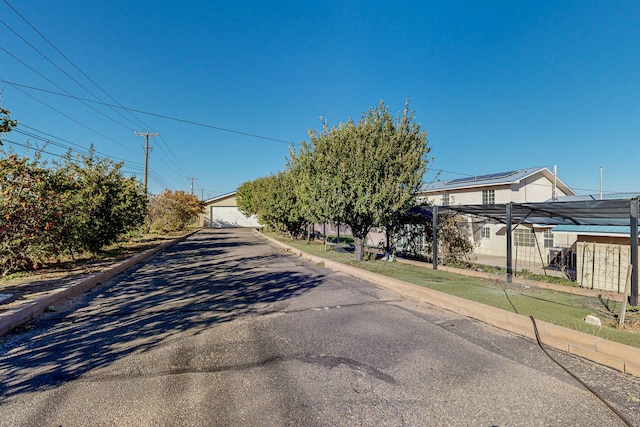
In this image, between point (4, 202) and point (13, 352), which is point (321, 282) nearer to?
point (13, 352)

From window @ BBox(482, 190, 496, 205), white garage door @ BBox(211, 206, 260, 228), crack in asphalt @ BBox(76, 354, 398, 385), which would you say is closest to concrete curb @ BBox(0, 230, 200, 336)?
crack in asphalt @ BBox(76, 354, 398, 385)

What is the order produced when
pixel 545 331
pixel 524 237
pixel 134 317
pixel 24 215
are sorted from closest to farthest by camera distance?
pixel 545 331 < pixel 134 317 < pixel 24 215 < pixel 524 237

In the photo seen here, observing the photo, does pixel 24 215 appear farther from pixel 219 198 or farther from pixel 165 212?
pixel 219 198

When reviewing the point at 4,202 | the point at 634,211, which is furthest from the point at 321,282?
the point at 4,202

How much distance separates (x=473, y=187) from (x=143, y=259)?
21511 millimetres

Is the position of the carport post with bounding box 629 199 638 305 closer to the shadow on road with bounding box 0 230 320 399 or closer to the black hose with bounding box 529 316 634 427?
the black hose with bounding box 529 316 634 427

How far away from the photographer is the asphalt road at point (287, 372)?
2750 millimetres

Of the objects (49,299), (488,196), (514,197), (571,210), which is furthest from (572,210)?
(488,196)

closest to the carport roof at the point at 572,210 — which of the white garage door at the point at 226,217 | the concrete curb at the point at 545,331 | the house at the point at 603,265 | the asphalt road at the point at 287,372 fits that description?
the house at the point at 603,265

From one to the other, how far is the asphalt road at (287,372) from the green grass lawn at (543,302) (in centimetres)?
85

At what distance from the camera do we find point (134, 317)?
5.40 m

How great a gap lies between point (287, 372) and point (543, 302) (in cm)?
532

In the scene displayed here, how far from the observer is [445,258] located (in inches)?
442

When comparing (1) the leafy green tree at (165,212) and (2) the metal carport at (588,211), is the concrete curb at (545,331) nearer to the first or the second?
(2) the metal carport at (588,211)
